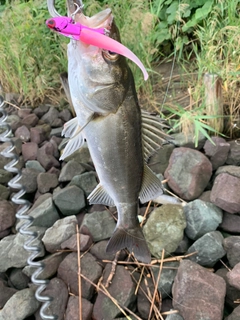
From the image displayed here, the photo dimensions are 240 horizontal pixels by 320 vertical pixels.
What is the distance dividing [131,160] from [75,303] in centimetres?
94

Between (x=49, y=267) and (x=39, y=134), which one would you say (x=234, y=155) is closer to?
(x=49, y=267)

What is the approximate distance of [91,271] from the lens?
1904mm

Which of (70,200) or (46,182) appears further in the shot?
(46,182)

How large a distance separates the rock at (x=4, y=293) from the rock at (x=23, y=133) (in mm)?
1268

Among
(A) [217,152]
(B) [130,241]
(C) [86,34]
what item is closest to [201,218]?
(A) [217,152]

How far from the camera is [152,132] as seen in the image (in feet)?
4.15

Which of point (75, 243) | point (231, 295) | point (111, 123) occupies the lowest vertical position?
point (231, 295)

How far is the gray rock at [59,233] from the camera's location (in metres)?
2.02

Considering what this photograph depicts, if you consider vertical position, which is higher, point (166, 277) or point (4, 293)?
point (4, 293)

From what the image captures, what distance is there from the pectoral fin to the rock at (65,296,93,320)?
2.50 ft

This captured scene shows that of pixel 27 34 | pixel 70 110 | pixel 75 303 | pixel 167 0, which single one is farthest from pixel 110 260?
pixel 167 0

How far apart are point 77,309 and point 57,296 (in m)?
0.13

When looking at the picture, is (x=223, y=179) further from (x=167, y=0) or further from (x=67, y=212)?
(x=167, y=0)

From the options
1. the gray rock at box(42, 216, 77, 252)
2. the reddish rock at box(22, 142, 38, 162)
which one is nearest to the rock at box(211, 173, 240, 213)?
the gray rock at box(42, 216, 77, 252)
